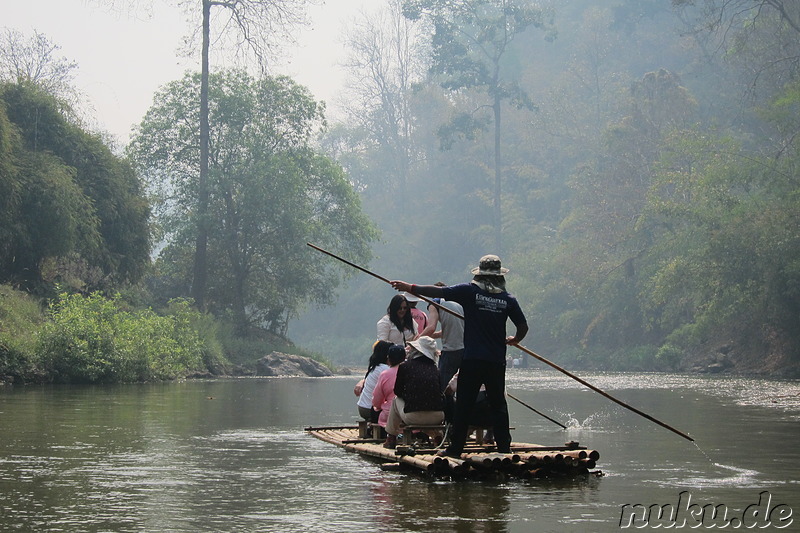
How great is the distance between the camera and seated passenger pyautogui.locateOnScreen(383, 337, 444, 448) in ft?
37.3

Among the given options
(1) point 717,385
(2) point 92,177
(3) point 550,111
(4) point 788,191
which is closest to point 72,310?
(2) point 92,177

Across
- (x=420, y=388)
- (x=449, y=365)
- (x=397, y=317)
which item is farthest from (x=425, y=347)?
(x=397, y=317)

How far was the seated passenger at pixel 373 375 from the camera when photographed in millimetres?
12867

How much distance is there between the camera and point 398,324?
13.2 m

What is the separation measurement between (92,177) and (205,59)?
9671mm

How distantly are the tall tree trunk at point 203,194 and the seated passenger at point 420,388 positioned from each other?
35.1 m

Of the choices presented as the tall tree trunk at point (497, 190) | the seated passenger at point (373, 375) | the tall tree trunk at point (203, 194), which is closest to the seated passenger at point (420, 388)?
the seated passenger at point (373, 375)

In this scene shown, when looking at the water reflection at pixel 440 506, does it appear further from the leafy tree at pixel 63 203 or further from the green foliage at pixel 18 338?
the leafy tree at pixel 63 203

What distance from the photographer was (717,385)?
3009 centimetres

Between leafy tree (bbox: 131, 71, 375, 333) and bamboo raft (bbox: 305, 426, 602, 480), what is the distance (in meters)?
38.0

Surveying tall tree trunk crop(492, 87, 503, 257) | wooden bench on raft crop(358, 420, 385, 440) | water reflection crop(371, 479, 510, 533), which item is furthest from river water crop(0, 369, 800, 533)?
tall tree trunk crop(492, 87, 503, 257)

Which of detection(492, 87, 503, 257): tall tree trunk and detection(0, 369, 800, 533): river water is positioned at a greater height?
detection(492, 87, 503, 257): tall tree trunk

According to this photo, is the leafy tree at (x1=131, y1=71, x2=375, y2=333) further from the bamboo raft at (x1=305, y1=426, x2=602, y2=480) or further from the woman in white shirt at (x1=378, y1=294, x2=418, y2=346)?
the bamboo raft at (x1=305, y1=426, x2=602, y2=480)

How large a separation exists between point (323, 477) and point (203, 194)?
3838 cm
